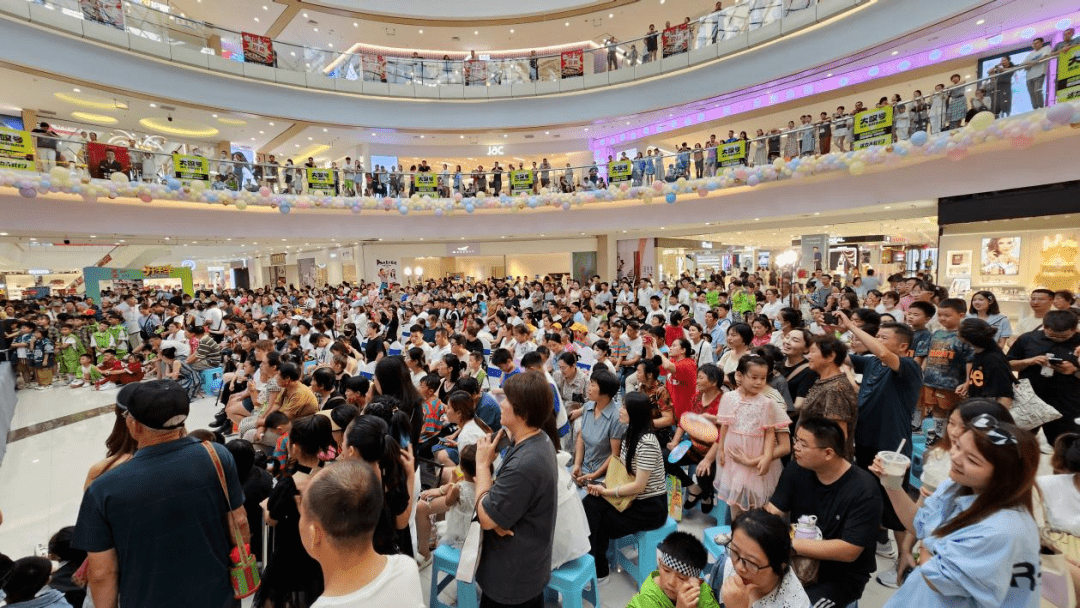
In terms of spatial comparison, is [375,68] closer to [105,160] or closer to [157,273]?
[105,160]

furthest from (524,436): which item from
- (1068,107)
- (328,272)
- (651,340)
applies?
(328,272)

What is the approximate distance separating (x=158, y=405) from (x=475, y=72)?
19.7 m

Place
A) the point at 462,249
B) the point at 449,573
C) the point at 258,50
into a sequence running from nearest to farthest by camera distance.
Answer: the point at 449,573
the point at 258,50
the point at 462,249

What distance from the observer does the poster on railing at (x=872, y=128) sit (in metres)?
10.5

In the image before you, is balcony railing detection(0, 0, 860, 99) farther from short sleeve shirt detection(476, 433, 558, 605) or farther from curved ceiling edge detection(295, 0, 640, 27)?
short sleeve shirt detection(476, 433, 558, 605)

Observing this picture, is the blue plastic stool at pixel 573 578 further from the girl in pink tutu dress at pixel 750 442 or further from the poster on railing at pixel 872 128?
the poster on railing at pixel 872 128

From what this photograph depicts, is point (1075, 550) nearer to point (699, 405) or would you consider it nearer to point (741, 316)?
point (699, 405)

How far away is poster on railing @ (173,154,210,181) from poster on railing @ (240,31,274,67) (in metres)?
5.44

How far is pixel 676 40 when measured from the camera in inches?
658

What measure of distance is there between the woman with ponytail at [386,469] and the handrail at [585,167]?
39.0 ft

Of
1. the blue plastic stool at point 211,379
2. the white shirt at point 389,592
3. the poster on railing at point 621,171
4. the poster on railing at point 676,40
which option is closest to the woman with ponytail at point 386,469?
the white shirt at point 389,592

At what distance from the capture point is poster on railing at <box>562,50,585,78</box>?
18.6m

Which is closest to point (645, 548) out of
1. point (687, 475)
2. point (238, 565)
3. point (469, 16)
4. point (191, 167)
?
point (687, 475)

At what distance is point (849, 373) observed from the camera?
3.96m
